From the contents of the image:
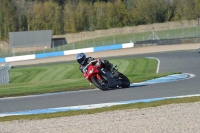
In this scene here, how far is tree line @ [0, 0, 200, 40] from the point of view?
87.8 metres

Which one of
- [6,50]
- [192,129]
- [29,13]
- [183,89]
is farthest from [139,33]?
[192,129]

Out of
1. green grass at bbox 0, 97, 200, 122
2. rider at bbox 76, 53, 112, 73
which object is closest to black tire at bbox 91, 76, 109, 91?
rider at bbox 76, 53, 112, 73

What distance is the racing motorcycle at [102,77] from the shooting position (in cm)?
1756

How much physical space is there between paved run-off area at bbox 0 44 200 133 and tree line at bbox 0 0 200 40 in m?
73.1

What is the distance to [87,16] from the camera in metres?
92.4

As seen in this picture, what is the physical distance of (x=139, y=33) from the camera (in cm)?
6950

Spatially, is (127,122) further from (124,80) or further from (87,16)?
(87,16)

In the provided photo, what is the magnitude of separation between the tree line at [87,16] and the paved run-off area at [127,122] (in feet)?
240

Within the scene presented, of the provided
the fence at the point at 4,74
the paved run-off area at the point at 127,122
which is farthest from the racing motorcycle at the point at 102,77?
the fence at the point at 4,74

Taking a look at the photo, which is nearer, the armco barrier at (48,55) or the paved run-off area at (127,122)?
the paved run-off area at (127,122)

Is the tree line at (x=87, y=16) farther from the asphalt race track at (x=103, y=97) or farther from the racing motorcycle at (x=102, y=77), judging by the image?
the asphalt race track at (x=103, y=97)

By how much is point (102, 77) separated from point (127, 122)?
742cm

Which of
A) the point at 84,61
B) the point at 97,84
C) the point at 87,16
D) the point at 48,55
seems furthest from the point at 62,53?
the point at 84,61

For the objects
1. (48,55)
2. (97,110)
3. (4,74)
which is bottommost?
(48,55)
